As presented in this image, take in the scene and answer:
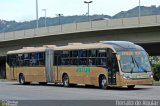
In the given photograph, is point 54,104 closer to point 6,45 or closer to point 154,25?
A: point 154,25

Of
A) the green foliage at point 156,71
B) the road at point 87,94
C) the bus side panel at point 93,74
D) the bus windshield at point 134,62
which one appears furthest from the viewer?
the green foliage at point 156,71

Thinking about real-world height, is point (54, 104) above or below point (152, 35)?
below

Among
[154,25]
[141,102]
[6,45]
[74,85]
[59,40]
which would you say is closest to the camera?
[141,102]

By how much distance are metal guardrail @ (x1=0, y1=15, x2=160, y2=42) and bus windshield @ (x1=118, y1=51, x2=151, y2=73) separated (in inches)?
833

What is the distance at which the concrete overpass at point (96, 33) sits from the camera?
5009 centimetres

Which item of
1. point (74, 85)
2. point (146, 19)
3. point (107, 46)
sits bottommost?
point (74, 85)

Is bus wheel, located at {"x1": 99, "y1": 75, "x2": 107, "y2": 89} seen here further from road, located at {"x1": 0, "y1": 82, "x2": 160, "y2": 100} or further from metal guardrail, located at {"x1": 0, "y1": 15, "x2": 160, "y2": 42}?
metal guardrail, located at {"x1": 0, "y1": 15, "x2": 160, "y2": 42}

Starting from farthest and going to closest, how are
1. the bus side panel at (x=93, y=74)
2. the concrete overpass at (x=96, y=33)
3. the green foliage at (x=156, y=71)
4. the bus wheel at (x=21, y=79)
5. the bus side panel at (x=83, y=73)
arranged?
the concrete overpass at (x=96, y=33), the green foliage at (x=156, y=71), the bus wheel at (x=21, y=79), the bus side panel at (x=83, y=73), the bus side panel at (x=93, y=74)

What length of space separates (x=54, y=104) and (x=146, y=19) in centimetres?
3309

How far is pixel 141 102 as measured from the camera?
1742 centimetres

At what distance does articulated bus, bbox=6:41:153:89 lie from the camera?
1059 inches

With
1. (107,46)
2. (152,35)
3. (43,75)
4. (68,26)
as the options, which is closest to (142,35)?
(152,35)

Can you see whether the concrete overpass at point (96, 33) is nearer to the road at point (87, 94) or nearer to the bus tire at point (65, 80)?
the bus tire at point (65, 80)

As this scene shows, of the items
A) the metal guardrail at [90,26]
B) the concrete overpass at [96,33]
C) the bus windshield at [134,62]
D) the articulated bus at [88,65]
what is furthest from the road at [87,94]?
the concrete overpass at [96,33]
